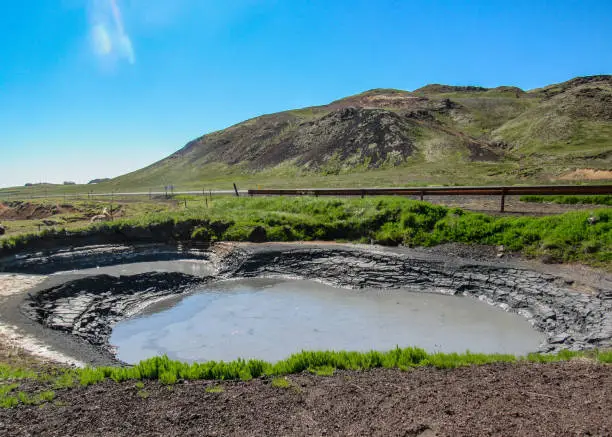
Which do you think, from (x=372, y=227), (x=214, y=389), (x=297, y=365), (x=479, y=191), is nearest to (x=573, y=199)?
A: (x=479, y=191)

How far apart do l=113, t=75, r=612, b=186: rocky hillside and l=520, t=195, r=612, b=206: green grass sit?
61.9 ft

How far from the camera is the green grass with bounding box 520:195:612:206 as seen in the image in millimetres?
21836

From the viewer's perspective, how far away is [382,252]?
18734 mm

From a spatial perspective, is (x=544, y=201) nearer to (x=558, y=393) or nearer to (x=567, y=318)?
(x=567, y=318)

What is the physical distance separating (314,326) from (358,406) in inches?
270

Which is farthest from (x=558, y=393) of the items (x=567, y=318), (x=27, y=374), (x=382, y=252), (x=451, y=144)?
(x=451, y=144)

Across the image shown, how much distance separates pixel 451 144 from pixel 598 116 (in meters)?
26.7

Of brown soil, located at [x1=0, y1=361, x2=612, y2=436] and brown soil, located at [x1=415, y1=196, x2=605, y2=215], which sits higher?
brown soil, located at [x1=415, y1=196, x2=605, y2=215]

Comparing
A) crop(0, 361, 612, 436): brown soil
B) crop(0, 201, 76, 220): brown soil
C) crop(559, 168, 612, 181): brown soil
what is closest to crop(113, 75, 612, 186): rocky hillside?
crop(559, 168, 612, 181): brown soil

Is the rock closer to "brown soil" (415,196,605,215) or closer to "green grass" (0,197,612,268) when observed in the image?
"green grass" (0,197,612,268)

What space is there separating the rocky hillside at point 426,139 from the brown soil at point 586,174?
57cm

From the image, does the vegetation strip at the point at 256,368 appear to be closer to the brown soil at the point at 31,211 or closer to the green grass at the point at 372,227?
the green grass at the point at 372,227

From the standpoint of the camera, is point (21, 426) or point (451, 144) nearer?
point (21, 426)

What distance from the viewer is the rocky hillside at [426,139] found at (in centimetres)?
6338
